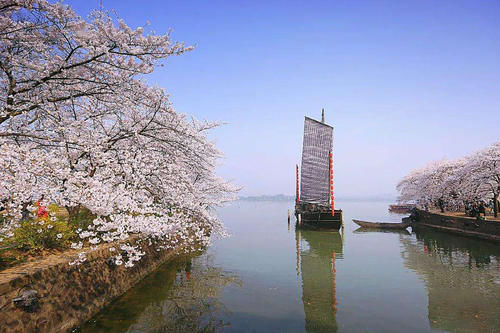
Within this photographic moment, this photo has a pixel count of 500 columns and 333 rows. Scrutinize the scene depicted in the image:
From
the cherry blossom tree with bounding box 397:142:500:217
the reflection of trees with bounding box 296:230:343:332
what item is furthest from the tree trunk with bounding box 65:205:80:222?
the cherry blossom tree with bounding box 397:142:500:217

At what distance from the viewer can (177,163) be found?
8.53 m

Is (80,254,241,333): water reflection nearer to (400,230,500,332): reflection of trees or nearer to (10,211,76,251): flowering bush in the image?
(10,211,76,251): flowering bush

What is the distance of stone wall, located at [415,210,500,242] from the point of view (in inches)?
743

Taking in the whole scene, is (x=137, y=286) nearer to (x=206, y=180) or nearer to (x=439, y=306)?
(x=439, y=306)

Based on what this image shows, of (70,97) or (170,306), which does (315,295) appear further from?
(70,97)

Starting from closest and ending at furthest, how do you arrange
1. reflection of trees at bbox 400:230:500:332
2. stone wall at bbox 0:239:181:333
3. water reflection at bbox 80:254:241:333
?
stone wall at bbox 0:239:181:333 < water reflection at bbox 80:254:241:333 < reflection of trees at bbox 400:230:500:332

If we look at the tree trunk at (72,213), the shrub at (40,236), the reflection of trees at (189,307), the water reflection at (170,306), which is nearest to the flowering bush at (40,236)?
the shrub at (40,236)

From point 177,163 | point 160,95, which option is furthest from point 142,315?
point 160,95

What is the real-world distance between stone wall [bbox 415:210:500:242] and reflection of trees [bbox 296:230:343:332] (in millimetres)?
9843

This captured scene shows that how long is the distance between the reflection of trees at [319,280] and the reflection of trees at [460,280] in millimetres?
2813

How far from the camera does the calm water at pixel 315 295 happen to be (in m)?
7.10

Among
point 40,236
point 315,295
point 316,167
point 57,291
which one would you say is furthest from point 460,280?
point 316,167

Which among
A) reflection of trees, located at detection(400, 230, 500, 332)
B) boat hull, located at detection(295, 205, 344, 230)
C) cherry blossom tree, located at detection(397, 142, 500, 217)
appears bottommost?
reflection of trees, located at detection(400, 230, 500, 332)

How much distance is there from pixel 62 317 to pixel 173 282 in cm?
475
